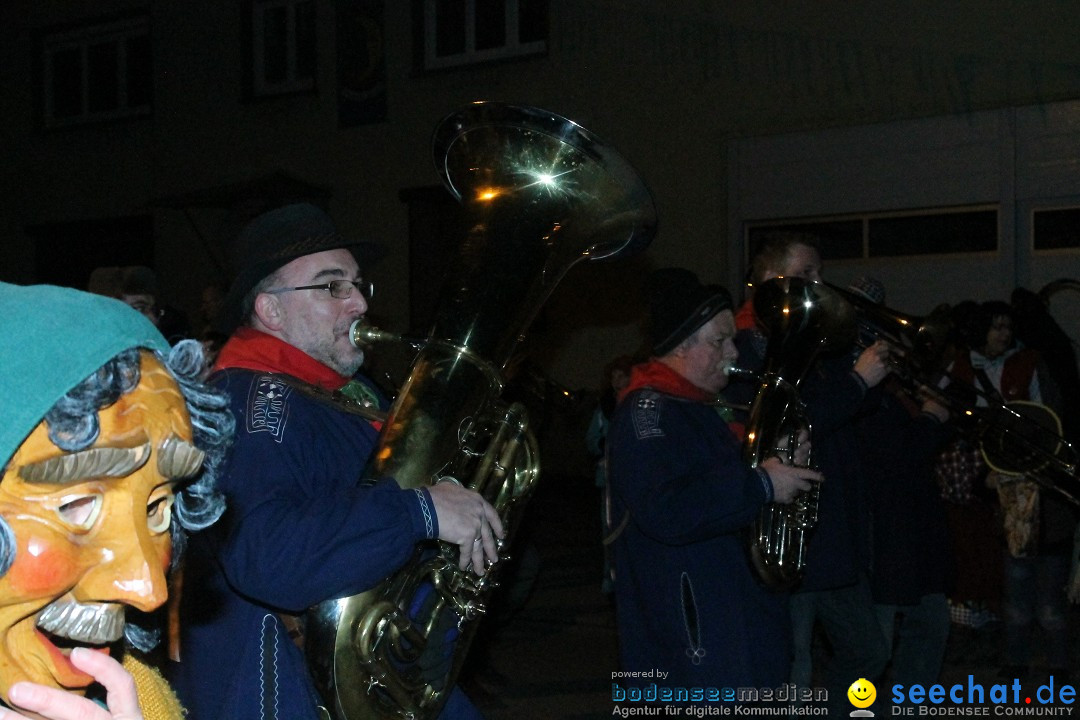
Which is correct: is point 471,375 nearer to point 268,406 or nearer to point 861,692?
point 268,406

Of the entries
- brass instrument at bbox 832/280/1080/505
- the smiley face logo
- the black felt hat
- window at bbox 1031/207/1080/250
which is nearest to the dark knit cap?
brass instrument at bbox 832/280/1080/505

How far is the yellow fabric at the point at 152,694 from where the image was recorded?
1.32 meters

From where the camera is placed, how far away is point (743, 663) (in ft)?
10.2

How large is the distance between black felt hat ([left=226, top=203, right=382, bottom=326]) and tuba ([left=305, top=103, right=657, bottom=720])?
0.24 metres

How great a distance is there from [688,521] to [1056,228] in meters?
7.31

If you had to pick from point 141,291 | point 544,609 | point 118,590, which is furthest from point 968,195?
point 118,590

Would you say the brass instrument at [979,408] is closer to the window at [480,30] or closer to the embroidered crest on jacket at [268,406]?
the embroidered crest on jacket at [268,406]

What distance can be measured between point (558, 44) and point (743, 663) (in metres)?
9.05

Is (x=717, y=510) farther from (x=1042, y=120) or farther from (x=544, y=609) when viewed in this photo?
(x=1042, y=120)

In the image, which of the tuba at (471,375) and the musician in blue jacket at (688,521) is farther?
the musician in blue jacket at (688,521)

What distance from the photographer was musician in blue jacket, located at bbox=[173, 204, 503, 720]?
1979mm

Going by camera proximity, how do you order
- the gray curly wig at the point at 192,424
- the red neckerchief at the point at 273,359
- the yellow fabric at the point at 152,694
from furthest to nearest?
1. the red neckerchief at the point at 273,359
2. the yellow fabric at the point at 152,694
3. the gray curly wig at the point at 192,424

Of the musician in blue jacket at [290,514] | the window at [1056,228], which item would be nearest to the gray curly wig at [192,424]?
the musician in blue jacket at [290,514]

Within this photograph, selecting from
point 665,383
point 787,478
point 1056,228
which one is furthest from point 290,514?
point 1056,228
